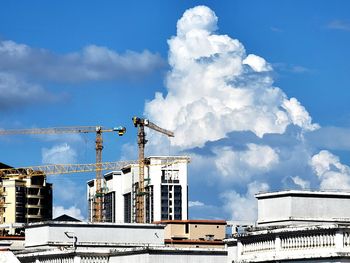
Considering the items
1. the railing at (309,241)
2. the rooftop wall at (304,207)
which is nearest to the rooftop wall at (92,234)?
the rooftop wall at (304,207)

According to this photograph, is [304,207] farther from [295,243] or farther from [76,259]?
[76,259]

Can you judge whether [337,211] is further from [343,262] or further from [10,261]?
[10,261]

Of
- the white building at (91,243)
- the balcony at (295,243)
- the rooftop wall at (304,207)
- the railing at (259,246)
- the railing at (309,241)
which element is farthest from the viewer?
the white building at (91,243)

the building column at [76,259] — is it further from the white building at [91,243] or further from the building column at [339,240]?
the building column at [339,240]

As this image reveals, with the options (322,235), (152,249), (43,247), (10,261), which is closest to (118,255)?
(152,249)

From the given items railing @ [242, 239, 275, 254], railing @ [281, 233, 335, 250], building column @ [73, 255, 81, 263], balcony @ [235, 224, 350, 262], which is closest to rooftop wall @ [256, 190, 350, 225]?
railing @ [242, 239, 275, 254]

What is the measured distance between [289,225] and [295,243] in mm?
6983

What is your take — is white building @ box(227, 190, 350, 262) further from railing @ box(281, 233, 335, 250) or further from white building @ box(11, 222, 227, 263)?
white building @ box(11, 222, 227, 263)

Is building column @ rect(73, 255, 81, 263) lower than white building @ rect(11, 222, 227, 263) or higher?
lower

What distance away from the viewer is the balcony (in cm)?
13550

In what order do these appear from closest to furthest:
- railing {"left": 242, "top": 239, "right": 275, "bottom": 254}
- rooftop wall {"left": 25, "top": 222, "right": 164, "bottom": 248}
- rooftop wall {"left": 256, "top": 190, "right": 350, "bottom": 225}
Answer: railing {"left": 242, "top": 239, "right": 275, "bottom": 254}, rooftop wall {"left": 256, "top": 190, "right": 350, "bottom": 225}, rooftop wall {"left": 25, "top": 222, "right": 164, "bottom": 248}

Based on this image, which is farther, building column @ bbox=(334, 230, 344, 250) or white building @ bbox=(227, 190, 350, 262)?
white building @ bbox=(227, 190, 350, 262)

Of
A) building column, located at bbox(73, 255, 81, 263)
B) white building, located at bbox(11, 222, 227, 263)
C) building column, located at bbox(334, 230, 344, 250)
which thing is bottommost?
building column, located at bbox(334, 230, 344, 250)

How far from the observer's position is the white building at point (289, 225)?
14038cm
